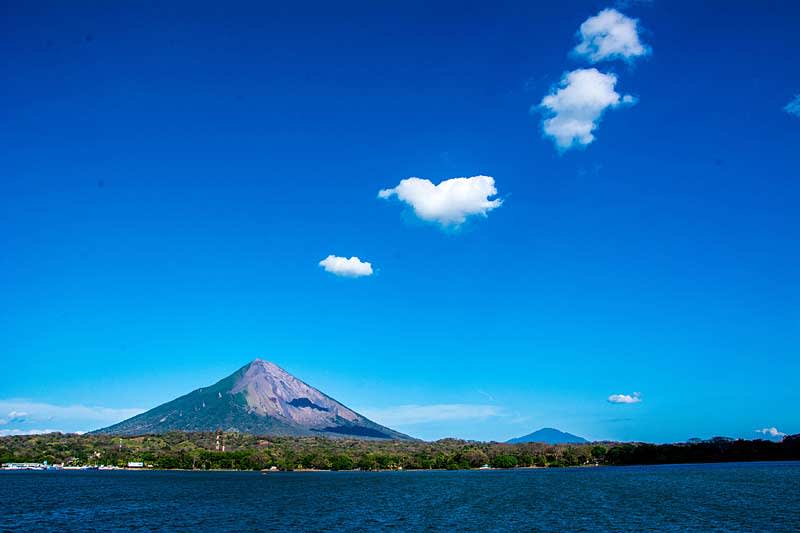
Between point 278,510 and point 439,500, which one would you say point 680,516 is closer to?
point 439,500

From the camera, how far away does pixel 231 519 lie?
65.9 meters

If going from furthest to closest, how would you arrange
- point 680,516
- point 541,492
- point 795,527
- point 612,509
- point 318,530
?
point 541,492 < point 612,509 < point 680,516 < point 318,530 < point 795,527

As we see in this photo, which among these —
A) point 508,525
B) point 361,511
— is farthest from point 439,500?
point 508,525

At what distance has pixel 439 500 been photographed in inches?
3556

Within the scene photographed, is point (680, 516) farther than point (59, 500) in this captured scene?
No

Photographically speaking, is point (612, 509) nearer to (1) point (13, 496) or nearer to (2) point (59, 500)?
(2) point (59, 500)

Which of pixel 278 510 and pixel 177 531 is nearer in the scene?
A: pixel 177 531

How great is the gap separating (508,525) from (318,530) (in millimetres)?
17716

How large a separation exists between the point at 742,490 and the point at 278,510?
223 ft

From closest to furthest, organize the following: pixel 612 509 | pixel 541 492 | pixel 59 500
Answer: pixel 612 509 < pixel 59 500 < pixel 541 492

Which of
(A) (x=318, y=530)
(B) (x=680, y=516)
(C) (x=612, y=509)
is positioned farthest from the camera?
(C) (x=612, y=509)

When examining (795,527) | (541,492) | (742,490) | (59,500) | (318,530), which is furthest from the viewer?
(541,492)

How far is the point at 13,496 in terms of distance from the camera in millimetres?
94188

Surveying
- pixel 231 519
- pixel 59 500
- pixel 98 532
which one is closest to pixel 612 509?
pixel 231 519
